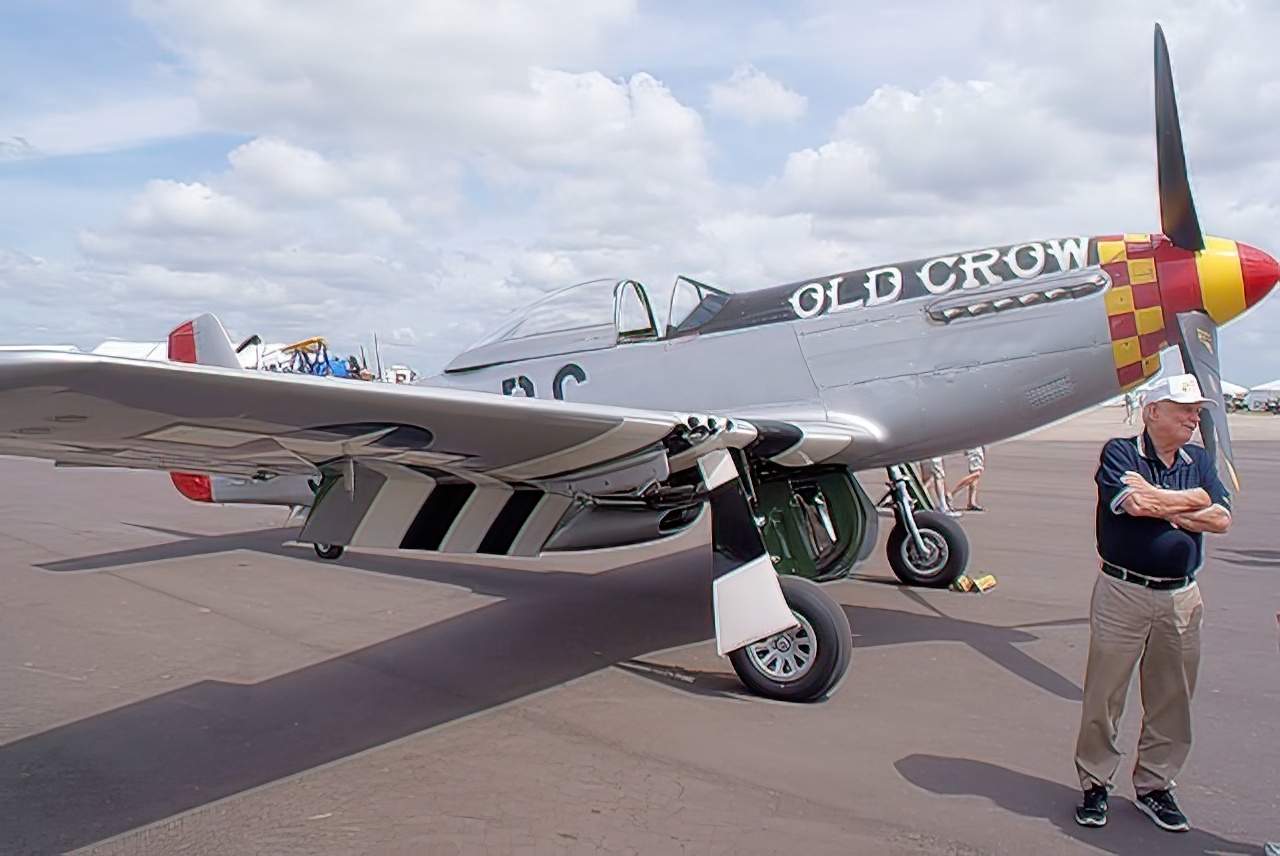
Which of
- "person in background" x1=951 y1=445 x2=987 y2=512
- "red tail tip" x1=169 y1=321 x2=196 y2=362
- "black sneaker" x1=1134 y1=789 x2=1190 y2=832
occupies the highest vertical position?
"red tail tip" x1=169 y1=321 x2=196 y2=362

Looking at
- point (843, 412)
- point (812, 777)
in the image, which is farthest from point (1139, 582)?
point (843, 412)

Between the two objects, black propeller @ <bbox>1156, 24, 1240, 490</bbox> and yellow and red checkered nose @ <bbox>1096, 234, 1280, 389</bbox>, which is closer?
black propeller @ <bbox>1156, 24, 1240, 490</bbox>

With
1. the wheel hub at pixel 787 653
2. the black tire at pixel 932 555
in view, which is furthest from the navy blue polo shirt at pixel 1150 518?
the black tire at pixel 932 555

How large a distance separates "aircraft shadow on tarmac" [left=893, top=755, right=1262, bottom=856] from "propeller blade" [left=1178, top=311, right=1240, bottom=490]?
6.95 ft

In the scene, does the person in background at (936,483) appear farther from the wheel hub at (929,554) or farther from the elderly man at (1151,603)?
the elderly man at (1151,603)

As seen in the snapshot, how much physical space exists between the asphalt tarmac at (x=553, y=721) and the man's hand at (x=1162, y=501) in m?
1.11

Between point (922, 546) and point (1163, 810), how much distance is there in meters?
4.09

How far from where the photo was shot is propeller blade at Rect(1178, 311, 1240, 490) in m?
4.59

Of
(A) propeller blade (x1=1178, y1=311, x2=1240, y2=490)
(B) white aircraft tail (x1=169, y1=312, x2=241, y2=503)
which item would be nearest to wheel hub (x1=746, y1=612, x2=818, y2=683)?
(A) propeller blade (x1=1178, y1=311, x2=1240, y2=490)

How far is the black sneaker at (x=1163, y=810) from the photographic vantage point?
307 centimetres

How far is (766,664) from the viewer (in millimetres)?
4594

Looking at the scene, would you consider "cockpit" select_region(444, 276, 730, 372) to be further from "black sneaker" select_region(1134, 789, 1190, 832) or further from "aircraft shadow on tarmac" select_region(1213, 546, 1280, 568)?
"aircraft shadow on tarmac" select_region(1213, 546, 1280, 568)

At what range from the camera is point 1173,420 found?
3.06 m

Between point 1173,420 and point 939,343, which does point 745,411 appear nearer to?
point 939,343
